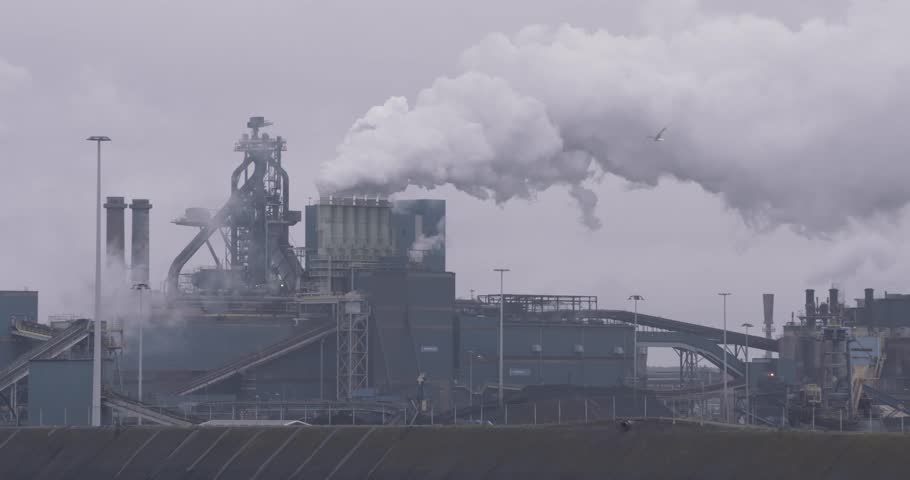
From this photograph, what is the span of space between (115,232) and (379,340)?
81.0 feet

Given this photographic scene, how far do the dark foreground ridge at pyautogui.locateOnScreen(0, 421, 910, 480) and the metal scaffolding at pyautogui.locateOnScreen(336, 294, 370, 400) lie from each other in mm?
54005

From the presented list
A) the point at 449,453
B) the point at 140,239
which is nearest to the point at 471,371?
the point at 140,239

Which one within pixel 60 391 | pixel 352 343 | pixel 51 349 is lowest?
pixel 60 391

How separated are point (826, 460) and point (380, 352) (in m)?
82.1

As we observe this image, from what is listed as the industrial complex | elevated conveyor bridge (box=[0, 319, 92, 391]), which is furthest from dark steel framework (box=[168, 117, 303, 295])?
elevated conveyor bridge (box=[0, 319, 92, 391])

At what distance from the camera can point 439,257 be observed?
14938 cm

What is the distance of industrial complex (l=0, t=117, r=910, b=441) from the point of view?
385ft

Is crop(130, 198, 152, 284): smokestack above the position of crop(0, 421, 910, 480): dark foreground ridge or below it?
above

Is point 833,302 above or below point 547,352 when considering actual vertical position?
above

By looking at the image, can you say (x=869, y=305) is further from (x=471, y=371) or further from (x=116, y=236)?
(x=116, y=236)

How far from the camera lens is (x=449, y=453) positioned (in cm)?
6244

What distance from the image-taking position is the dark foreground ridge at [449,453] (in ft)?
176

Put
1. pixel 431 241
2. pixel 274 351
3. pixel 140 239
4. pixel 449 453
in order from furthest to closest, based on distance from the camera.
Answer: pixel 431 241 → pixel 140 239 → pixel 274 351 → pixel 449 453

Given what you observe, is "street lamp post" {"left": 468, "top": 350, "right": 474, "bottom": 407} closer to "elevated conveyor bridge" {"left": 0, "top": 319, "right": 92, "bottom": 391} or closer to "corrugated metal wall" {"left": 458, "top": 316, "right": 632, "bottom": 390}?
"corrugated metal wall" {"left": 458, "top": 316, "right": 632, "bottom": 390}
